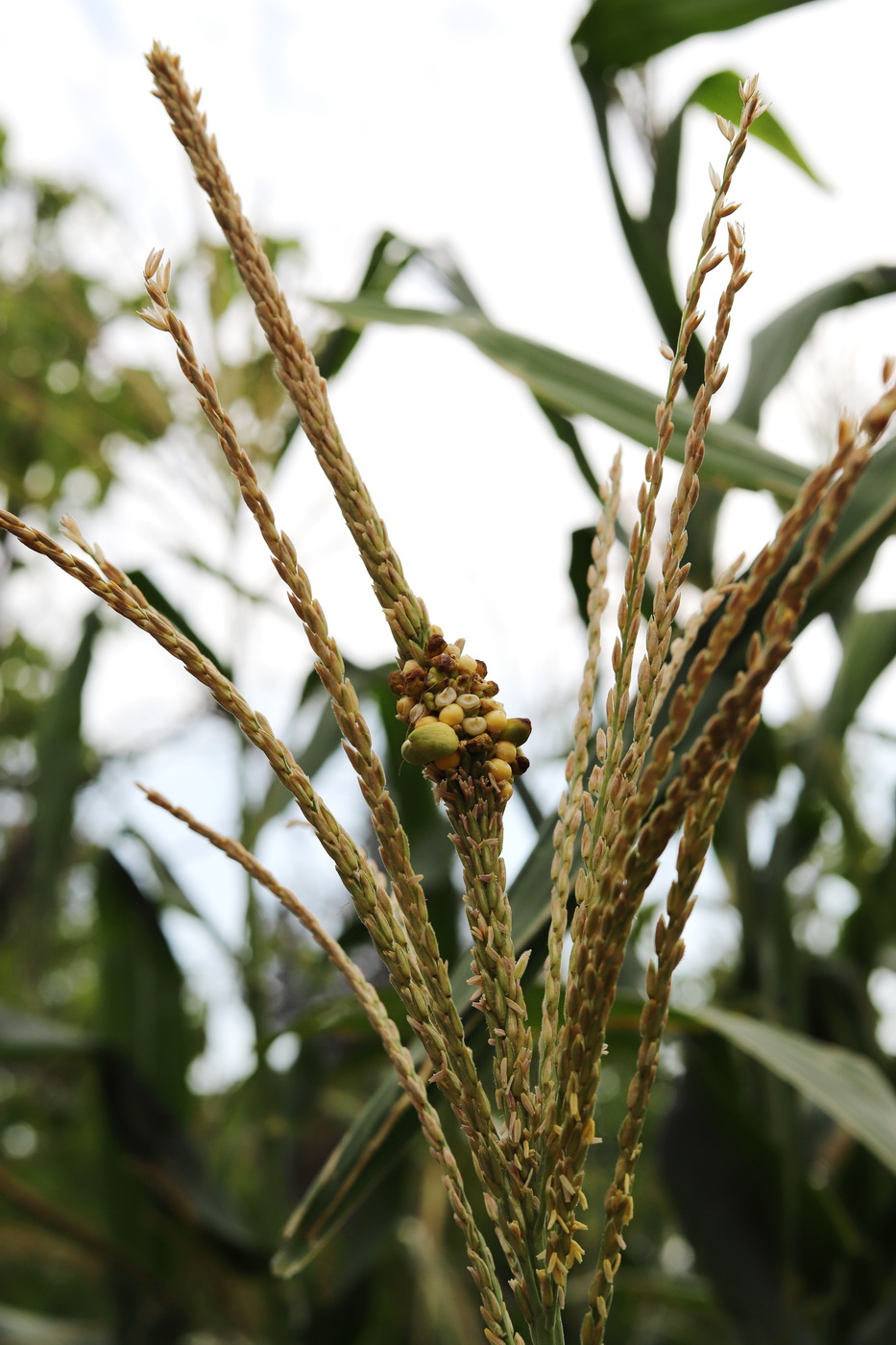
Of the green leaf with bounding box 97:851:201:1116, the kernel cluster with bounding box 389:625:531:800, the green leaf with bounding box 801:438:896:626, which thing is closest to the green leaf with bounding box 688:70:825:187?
the green leaf with bounding box 801:438:896:626

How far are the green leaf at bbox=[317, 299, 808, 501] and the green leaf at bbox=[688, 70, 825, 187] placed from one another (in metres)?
0.27

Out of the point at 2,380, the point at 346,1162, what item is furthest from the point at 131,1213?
the point at 2,380

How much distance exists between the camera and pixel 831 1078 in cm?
69

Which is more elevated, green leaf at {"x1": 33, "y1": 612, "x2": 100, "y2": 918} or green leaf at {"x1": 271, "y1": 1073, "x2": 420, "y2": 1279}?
green leaf at {"x1": 33, "y1": 612, "x2": 100, "y2": 918}

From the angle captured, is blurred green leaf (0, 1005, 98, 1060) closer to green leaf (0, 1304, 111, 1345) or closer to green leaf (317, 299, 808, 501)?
green leaf (0, 1304, 111, 1345)

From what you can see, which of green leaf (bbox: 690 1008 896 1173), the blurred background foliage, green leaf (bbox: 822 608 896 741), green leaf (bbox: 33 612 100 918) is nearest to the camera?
green leaf (bbox: 690 1008 896 1173)

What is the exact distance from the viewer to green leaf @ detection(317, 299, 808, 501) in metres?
0.67

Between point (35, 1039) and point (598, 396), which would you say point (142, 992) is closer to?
point (35, 1039)

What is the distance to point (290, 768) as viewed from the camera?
1.03 ft

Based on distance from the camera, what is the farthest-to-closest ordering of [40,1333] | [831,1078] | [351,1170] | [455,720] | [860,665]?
1. [40,1333]
2. [860,665]
3. [831,1078]
4. [351,1170]
5. [455,720]

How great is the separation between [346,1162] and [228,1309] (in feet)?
3.42

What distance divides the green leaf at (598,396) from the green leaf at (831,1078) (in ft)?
1.30

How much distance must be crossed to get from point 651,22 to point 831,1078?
0.86 metres

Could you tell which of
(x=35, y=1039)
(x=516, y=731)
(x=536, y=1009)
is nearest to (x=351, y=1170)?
(x=536, y=1009)
